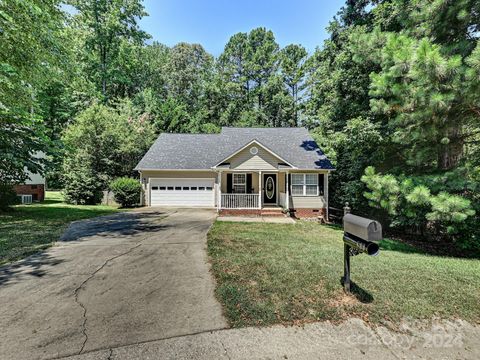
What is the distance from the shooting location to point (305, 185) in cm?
1561

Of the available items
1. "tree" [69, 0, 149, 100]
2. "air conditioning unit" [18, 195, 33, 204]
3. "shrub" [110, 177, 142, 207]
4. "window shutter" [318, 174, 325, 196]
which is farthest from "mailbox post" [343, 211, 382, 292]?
"tree" [69, 0, 149, 100]

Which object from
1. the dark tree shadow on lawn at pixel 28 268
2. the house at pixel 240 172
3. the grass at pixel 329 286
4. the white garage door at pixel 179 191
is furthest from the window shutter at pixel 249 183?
the dark tree shadow on lawn at pixel 28 268

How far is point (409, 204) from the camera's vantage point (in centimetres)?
776

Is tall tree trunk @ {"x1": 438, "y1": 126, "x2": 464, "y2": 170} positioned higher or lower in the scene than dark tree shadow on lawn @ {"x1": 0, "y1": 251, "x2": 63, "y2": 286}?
higher

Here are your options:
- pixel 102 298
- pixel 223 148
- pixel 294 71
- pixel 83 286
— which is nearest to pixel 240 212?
pixel 223 148

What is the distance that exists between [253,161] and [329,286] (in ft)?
35.0

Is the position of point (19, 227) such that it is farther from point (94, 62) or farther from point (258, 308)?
point (94, 62)

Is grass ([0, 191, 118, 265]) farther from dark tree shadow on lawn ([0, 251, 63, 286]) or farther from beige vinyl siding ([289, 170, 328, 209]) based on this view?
beige vinyl siding ([289, 170, 328, 209])

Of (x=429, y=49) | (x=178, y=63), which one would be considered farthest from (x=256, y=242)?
(x=178, y=63)

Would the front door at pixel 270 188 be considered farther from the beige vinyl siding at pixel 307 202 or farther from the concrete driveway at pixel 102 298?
the concrete driveway at pixel 102 298

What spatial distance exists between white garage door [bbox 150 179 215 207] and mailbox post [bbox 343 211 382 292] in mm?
13769

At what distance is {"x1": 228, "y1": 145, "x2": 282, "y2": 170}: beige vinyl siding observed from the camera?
15047 millimetres

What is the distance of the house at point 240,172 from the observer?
49.6ft

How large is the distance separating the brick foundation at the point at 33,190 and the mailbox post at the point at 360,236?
2458 centimetres
